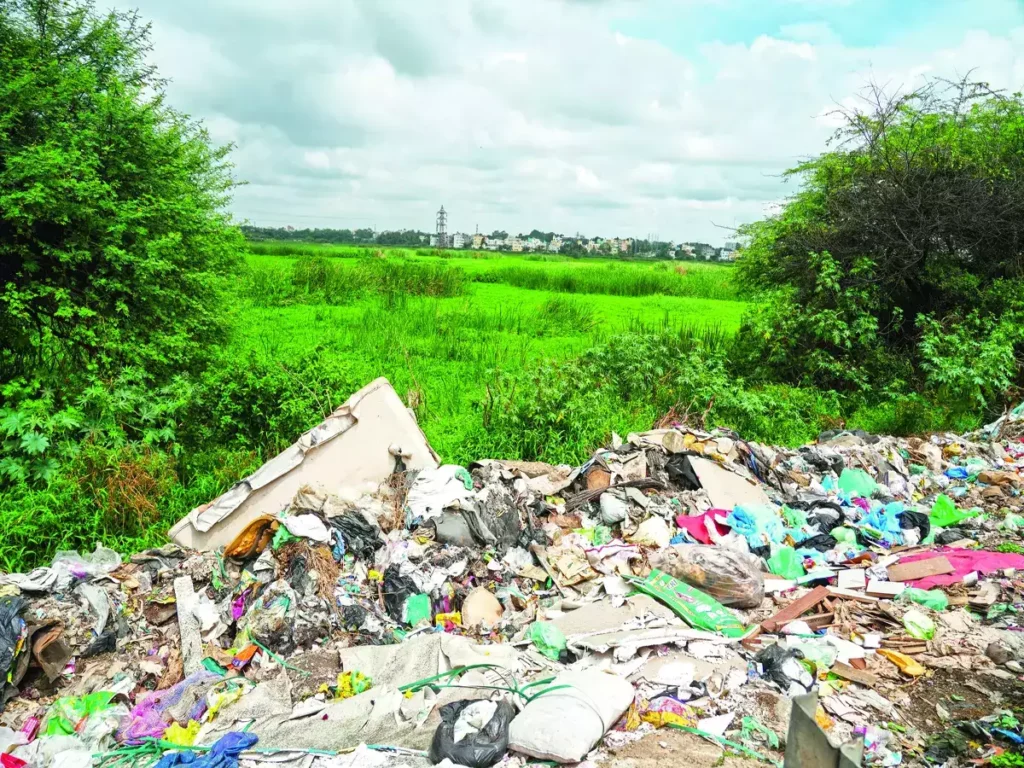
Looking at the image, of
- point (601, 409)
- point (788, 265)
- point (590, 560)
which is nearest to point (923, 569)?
point (590, 560)

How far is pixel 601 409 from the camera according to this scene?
694cm

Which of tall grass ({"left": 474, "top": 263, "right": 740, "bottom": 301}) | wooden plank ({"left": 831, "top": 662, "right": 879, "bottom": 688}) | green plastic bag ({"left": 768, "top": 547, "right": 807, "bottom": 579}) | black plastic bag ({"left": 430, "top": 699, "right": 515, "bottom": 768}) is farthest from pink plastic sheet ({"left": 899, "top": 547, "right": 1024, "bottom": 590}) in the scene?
tall grass ({"left": 474, "top": 263, "right": 740, "bottom": 301})

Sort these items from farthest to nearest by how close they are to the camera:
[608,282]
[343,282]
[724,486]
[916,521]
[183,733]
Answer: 1. [608,282]
2. [343,282]
3. [724,486]
4. [916,521]
5. [183,733]

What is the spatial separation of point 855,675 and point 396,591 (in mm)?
2530

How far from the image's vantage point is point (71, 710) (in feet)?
11.0

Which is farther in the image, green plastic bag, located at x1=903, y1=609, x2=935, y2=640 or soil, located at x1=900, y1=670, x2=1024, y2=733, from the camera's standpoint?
green plastic bag, located at x1=903, y1=609, x2=935, y2=640

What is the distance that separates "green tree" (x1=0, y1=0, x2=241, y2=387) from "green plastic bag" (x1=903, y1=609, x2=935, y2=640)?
20.3 feet

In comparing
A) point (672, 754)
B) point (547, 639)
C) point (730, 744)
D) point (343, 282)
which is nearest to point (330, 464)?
point (547, 639)

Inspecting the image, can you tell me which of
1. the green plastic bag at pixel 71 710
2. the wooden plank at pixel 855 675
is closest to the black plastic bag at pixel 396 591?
the green plastic bag at pixel 71 710

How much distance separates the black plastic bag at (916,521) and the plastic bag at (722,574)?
173 centimetres

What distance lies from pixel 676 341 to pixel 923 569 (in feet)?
21.0

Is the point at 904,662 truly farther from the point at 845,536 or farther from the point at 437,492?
the point at 437,492

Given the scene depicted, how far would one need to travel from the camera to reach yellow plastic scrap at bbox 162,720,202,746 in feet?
10.2

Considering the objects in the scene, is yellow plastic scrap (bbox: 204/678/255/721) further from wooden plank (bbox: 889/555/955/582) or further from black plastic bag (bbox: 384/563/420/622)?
wooden plank (bbox: 889/555/955/582)
